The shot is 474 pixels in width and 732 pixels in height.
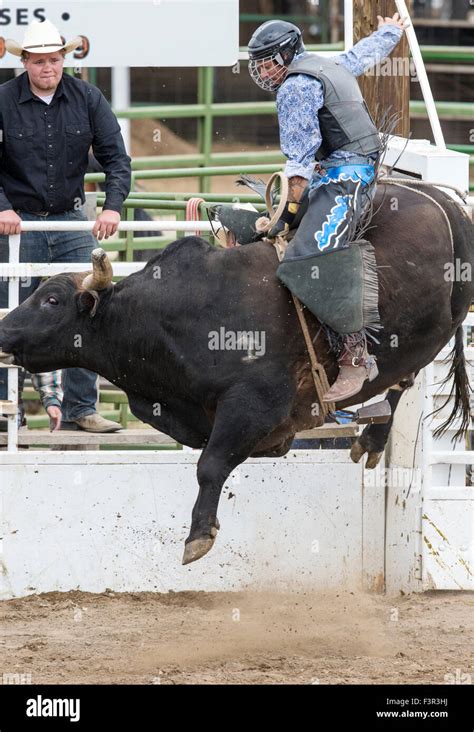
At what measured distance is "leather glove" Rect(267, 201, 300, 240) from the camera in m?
5.80

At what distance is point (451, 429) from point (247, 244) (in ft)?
6.64

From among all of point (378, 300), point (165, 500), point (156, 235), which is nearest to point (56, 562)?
point (165, 500)

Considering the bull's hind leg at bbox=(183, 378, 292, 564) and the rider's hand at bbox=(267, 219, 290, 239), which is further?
the rider's hand at bbox=(267, 219, 290, 239)

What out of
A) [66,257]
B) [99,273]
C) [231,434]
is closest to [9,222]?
[66,257]

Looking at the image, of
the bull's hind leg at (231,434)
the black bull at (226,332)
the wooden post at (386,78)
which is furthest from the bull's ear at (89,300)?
the wooden post at (386,78)

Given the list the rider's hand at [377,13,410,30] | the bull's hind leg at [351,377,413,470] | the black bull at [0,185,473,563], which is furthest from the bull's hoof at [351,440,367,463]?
the rider's hand at [377,13,410,30]

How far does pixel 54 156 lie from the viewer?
7238 millimetres

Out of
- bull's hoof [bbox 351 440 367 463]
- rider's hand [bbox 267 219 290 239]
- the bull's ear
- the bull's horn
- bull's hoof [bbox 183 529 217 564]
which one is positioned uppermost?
rider's hand [bbox 267 219 290 239]

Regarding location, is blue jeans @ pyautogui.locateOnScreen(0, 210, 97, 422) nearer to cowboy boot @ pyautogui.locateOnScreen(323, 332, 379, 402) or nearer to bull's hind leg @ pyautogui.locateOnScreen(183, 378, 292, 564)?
bull's hind leg @ pyautogui.locateOnScreen(183, 378, 292, 564)

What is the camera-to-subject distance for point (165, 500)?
739 cm

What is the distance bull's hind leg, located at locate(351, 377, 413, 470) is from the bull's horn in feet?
5.02

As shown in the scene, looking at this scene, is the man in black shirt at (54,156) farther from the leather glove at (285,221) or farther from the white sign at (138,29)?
the leather glove at (285,221)

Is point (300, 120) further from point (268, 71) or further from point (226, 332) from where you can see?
point (226, 332)

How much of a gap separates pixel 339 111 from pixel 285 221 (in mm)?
521
